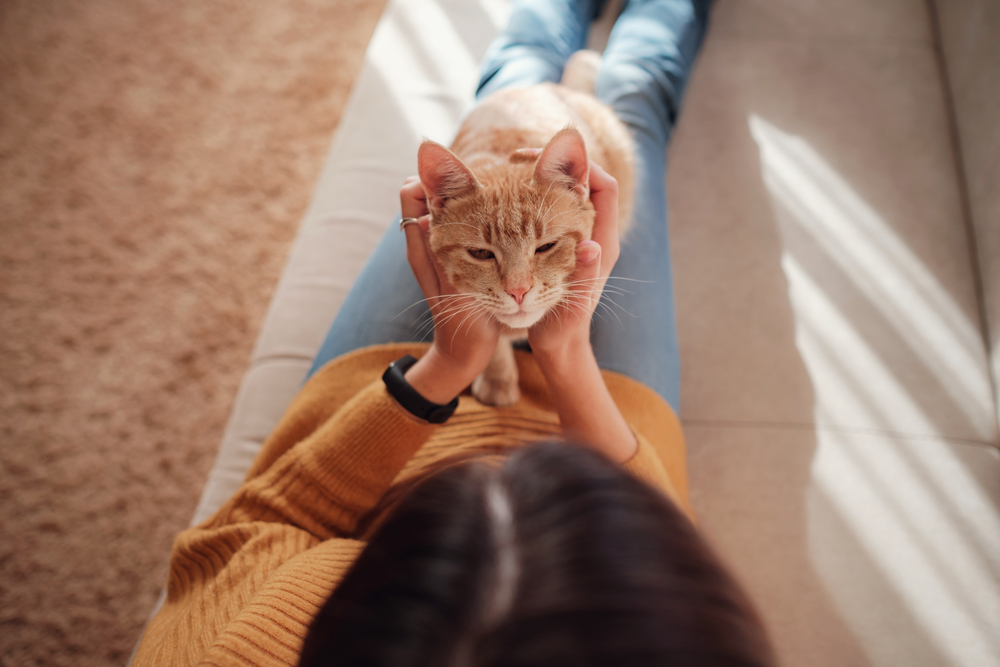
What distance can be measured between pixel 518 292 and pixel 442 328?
191 millimetres

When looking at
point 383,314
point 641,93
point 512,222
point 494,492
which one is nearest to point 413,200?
point 512,222

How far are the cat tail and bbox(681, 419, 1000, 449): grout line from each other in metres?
1.09

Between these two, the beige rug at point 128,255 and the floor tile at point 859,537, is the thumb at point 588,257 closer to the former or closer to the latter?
the floor tile at point 859,537

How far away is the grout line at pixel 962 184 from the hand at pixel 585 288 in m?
1.09

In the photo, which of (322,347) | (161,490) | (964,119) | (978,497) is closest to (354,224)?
(322,347)

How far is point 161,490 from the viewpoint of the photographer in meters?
1.76

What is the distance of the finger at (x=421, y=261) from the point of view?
0.98 m

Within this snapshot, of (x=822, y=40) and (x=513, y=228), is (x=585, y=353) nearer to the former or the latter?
(x=513, y=228)

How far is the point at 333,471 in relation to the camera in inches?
38.0

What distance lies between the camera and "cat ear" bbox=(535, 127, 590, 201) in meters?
0.80

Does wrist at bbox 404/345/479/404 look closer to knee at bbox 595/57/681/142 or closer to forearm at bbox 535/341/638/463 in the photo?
forearm at bbox 535/341/638/463

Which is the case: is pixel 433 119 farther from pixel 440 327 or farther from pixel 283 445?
pixel 283 445

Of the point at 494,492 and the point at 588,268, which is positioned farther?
the point at 588,268

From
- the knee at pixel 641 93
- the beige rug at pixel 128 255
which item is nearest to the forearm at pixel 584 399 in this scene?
the knee at pixel 641 93
